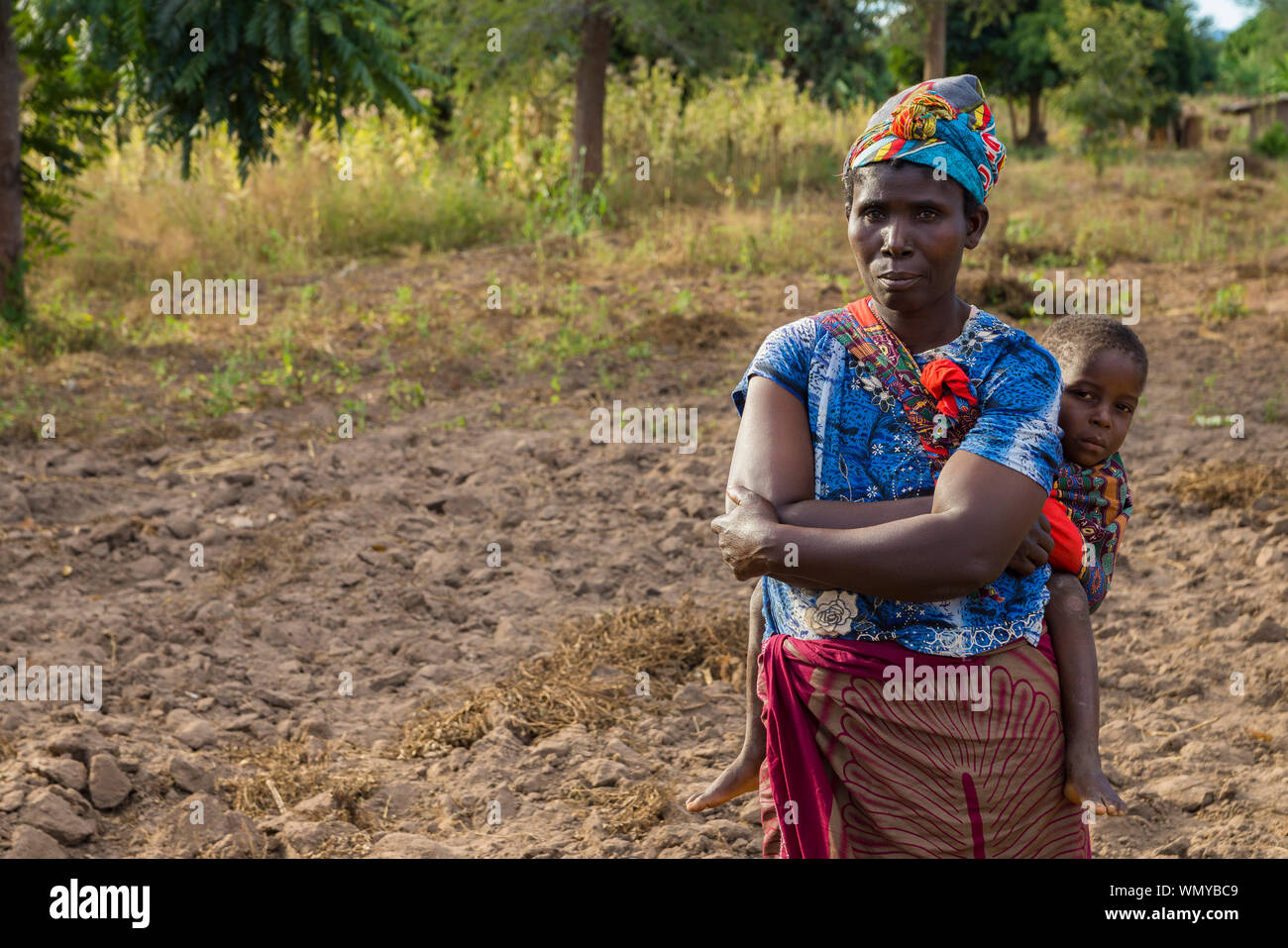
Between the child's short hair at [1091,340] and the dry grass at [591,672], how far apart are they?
201 cm

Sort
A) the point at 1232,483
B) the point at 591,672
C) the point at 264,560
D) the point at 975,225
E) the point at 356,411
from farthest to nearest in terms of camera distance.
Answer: the point at 356,411
the point at 1232,483
the point at 264,560
the point at 591,672
the point at 975,225

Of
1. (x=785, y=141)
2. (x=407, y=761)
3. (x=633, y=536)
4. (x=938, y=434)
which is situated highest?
(x=785, y=141)

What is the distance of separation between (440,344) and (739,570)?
6.18 m

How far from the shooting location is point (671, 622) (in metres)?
4.32

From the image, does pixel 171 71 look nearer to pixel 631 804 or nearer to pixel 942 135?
pixel 631 804

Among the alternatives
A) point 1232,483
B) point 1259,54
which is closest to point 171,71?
point 1232,483

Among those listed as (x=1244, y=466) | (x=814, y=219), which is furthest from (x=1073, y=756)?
(x=814, y=219)

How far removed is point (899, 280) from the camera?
1.79 meters

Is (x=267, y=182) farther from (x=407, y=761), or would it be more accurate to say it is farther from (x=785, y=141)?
(x=407, y=761)

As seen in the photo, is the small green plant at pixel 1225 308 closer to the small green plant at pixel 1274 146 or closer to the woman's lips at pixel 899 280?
the woman's lips at pixel 899 280

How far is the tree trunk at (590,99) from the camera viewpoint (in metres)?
11.0

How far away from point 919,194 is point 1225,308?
734cm
